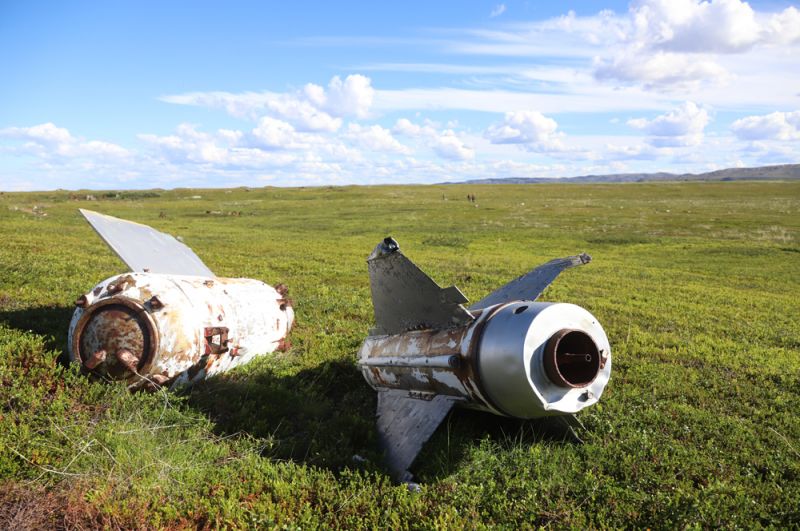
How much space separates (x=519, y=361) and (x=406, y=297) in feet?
6.94

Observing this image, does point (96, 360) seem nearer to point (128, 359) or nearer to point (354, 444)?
point (128, 359)

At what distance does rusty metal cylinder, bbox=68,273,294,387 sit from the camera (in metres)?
6.70

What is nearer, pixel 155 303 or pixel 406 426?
pixel 406 426

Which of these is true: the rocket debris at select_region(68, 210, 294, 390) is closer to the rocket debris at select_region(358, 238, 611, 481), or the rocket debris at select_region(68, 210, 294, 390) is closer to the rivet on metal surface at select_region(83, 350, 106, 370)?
the rivet on metal surface at select_region(83, 350, 106, 370)

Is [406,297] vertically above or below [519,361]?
above

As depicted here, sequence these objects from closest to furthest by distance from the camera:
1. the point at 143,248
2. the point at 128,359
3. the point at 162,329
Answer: the point at 128,359
the point at 162,329
the point at 143,248

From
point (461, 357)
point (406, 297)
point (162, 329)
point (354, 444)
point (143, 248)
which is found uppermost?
point (143, 248)

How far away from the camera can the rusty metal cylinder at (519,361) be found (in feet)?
18.0

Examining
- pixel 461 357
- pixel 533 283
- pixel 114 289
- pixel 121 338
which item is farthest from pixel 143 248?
pixel 533 283

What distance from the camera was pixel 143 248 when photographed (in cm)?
975

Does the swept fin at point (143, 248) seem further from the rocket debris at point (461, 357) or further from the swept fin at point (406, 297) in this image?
the rocket debris at point (461, 357)

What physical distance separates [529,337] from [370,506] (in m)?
2.39

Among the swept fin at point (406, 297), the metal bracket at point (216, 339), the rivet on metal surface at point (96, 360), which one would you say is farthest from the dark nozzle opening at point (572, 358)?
the rivet on metal surface at point (96, 360)

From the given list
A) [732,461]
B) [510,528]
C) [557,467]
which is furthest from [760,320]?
[510,528]
